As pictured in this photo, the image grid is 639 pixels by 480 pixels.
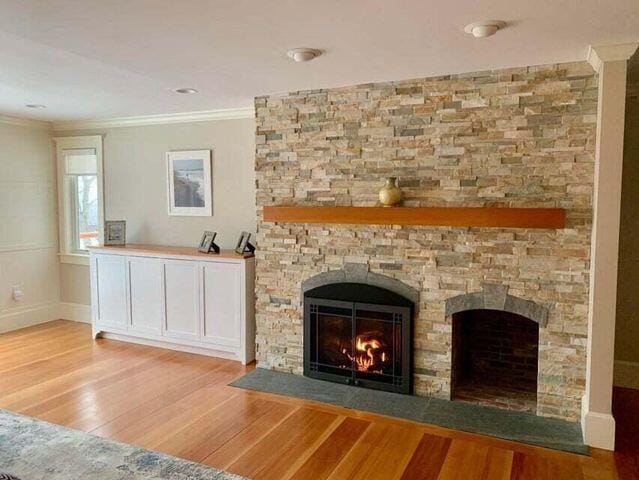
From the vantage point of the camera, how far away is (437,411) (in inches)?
138

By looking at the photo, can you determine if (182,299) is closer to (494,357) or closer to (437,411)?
(437,411)

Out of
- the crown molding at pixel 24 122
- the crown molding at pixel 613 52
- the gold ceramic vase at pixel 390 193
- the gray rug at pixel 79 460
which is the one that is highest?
the crown molding at pixel 24 122

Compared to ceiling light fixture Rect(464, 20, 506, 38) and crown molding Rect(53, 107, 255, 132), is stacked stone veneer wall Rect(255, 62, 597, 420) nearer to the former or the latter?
crown molding Rect(53, 107, 255, 132)

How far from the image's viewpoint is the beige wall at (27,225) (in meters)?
5.62

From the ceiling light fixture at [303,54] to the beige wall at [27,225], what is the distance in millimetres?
4267

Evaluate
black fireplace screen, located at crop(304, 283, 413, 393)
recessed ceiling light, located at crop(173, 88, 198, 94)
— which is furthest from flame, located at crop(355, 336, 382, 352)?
recessed ceiling light, located at crop(173, 88, 198, 94)

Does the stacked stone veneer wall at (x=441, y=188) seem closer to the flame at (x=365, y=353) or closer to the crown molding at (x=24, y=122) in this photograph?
the flame at (x=365, y=353)

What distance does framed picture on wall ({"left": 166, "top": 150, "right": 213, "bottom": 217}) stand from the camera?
5176 mm

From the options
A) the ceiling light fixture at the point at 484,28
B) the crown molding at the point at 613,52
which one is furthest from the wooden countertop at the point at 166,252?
the crown molding at the point at 613,52

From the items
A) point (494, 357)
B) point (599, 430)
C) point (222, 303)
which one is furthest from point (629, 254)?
point (222, 303)

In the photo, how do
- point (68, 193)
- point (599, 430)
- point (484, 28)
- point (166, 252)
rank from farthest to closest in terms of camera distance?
point (68, 193)
point (166, 252)
point (599, 430)
point (484, 28)

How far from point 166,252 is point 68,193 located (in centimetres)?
215

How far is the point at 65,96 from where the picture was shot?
4406mm

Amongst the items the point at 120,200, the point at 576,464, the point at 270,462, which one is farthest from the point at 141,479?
the point at 120,200
